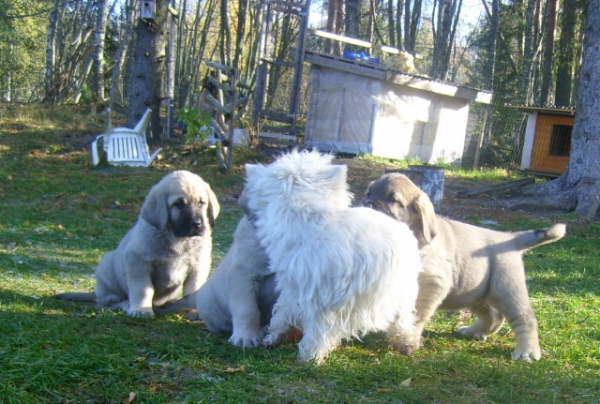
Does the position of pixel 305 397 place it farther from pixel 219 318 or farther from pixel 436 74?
pixel 436 74

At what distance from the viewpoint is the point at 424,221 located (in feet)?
16.2

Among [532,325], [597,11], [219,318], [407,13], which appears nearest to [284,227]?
[219,318]

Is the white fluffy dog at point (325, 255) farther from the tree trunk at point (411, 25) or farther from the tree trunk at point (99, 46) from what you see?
the tree trunk at point (411, 25)

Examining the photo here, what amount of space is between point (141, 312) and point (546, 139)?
2182 cm

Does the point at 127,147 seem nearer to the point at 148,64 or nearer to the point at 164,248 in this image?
the point at 148,64

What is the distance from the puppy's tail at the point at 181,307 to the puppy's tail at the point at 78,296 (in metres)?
0.76

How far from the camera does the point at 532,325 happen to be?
495 cm

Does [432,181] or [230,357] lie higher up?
[432,181]

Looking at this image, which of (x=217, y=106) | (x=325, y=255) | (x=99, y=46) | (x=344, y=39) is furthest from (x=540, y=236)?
(x=99, y=46)

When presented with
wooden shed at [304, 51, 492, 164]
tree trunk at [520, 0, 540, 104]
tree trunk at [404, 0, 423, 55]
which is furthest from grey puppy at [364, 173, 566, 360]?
tree trunk at [404, 0, 423, 55]

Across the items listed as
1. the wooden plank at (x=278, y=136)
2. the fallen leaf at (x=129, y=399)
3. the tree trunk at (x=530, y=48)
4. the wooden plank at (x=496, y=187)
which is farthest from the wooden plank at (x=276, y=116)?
the fallen leaf at (x=129, y=399)

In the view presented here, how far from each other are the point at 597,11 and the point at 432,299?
1167cm

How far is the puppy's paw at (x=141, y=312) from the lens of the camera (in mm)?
5492

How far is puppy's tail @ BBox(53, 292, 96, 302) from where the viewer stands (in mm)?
6000
